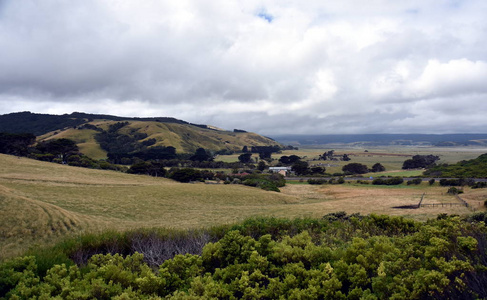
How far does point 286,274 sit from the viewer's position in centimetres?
555

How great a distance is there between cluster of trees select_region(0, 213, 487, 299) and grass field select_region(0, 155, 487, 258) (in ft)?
18.9

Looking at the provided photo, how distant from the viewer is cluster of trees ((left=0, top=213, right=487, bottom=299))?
462 cm

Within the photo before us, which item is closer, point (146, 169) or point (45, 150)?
point (146, 169)

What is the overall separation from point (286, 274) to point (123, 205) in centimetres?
2823

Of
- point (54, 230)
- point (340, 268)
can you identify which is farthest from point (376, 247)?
point (54, 230)

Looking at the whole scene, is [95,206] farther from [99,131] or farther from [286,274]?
[99,131]

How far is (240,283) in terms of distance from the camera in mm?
5184

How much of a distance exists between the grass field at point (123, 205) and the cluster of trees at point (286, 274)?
577 cm

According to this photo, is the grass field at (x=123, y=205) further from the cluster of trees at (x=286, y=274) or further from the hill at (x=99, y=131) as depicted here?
the hill at (x=99, y=131)

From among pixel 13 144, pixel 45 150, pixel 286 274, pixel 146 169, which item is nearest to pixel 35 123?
pixel 45 150

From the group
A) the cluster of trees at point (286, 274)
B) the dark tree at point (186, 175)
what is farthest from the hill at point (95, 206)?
the dark tree at point (186, 175)

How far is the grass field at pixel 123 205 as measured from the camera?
52.6 feet

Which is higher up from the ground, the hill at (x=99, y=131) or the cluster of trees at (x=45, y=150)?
the hill at (x=99, y=131)

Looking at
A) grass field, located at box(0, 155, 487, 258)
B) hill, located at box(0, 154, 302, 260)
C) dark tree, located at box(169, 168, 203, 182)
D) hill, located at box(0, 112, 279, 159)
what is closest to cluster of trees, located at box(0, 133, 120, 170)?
grass field, located at box(0, 155, 487, 258)
